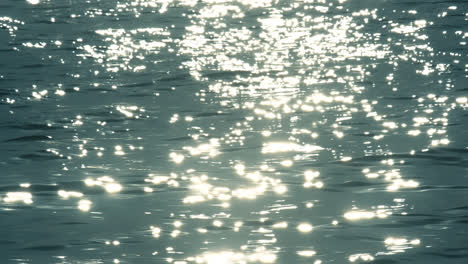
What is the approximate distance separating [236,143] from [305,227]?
3.37 meters

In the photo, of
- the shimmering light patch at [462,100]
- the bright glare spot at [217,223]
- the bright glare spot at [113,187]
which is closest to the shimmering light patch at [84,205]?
the bright glare spot at [113,187]

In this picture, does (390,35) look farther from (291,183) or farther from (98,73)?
(291,183)

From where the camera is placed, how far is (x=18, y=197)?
35.3ft

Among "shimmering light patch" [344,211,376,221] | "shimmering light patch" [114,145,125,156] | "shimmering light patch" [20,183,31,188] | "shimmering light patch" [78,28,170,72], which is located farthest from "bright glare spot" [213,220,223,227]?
"shimmering light patch" [78,28,170,72]

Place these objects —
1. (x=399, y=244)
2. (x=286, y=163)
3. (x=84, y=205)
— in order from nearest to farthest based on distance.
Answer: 1. (x=399, y=244)
2. (x=84, y=205)
3. (x=286, y=163)

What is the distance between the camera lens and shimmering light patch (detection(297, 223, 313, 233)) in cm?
952

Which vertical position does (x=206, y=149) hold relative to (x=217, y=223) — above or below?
above

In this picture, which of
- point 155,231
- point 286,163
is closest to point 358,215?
point 155,231

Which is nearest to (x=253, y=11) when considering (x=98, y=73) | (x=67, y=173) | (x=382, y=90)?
(x=98, y=73)

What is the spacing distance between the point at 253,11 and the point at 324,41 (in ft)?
17.2

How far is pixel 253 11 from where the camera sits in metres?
26.0

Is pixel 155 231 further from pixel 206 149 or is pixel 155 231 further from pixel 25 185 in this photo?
pixel 206 149

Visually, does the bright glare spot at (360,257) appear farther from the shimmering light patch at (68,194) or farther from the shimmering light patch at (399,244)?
the shimmering light patch at (68,194)

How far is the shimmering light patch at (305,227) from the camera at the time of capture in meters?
9.52
